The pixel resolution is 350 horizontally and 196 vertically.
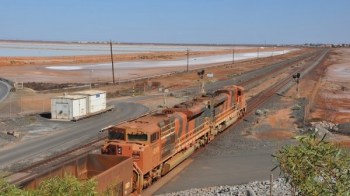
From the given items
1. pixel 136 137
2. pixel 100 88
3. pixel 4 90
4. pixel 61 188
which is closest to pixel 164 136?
pixel 136 137

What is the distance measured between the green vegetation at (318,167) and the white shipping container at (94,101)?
3963cm

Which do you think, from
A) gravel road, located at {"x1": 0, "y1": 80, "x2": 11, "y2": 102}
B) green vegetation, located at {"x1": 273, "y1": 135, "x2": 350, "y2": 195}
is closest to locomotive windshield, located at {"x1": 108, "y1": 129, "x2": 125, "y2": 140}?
green vegetation, located at {"x1": 273, "y1": 135, "x2": 350, "y2": 195}

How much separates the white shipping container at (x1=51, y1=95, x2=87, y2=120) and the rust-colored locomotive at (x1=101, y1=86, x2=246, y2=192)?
15.1 metres

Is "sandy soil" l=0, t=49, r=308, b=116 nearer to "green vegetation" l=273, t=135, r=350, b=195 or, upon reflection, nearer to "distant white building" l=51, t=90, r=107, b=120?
"distant white building" l=51, t=90, r=107, b=120

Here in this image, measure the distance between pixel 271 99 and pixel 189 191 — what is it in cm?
4111

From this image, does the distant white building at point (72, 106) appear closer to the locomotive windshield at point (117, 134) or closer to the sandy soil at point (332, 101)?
the locomotive windshield at point (117, 134)

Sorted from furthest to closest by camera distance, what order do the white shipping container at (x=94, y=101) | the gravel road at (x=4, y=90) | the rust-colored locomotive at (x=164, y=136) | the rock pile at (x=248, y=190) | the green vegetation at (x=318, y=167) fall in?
the gravel road at (x=4, y=90)
the white shipping container at (x=94, y=101)
the rust-colored locomotive at (x=164, y=136)
the rock pile at (x=248, y=190)
the green vegetation at (x=318, y=167)

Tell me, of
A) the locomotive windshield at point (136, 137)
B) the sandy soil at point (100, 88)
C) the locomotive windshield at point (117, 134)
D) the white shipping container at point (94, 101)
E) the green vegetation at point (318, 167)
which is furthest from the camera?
the sandy soil at point (100, 88)

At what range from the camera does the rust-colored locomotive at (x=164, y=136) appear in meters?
22.2

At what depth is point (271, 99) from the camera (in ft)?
203

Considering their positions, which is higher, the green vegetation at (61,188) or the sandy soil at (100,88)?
the green vegetation at (61,188)

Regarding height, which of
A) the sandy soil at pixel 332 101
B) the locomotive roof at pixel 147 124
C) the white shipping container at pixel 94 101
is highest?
the locomotive roof at pixel 147 124

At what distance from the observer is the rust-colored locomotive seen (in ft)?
73.0

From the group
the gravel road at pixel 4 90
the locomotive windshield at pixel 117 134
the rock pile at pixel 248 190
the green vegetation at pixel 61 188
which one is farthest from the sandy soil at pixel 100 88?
the green vegetation at pixel 61 188
